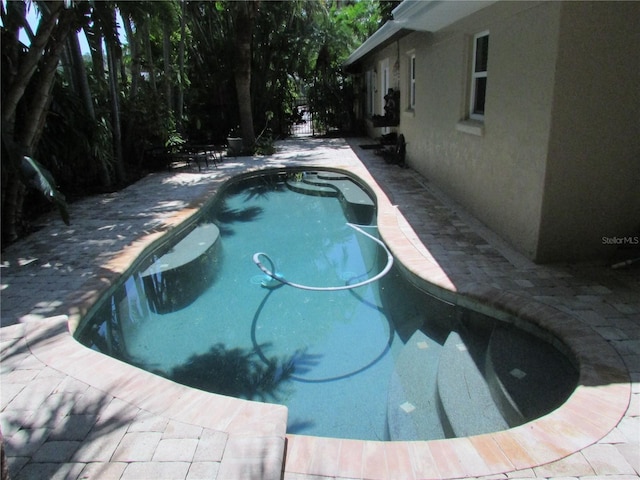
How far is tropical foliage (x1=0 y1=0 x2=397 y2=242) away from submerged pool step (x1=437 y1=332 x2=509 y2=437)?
567 centimetres

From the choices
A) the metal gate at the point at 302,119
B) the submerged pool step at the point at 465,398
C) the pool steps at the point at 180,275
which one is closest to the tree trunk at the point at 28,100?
the pool steps at the point at 180,275

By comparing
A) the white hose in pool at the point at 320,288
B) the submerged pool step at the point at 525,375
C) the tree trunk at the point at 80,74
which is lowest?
the submerged pool step at the point at 525,375

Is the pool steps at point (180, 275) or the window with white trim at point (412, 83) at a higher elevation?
the window with white trim at point (412, 83)

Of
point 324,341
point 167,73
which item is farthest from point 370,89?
point 324,341

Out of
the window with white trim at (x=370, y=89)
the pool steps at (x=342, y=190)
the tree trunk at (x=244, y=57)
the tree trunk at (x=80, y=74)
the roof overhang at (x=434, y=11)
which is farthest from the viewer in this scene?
the window with white trim at (x=370, y=89)

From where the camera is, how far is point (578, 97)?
468cm

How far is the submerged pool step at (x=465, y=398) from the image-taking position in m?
3.23

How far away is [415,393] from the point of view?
3.73 m

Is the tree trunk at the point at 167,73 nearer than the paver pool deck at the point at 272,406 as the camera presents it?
No

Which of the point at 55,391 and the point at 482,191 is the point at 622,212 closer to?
the point at 482,191

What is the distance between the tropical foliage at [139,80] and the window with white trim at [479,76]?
251 inches

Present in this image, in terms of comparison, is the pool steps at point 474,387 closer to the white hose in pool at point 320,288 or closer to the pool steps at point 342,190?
the white hose in pool at point 320,288

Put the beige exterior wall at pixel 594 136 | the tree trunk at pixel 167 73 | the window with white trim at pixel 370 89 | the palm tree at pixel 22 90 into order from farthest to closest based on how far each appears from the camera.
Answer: the window with white trim at pixel 370 89 → the tree trunk at pixel 167 73 → the palm tree at pixel 22 90 → the beige exterior wall at pixel 594 136

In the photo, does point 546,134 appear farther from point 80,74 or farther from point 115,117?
point 115,117
